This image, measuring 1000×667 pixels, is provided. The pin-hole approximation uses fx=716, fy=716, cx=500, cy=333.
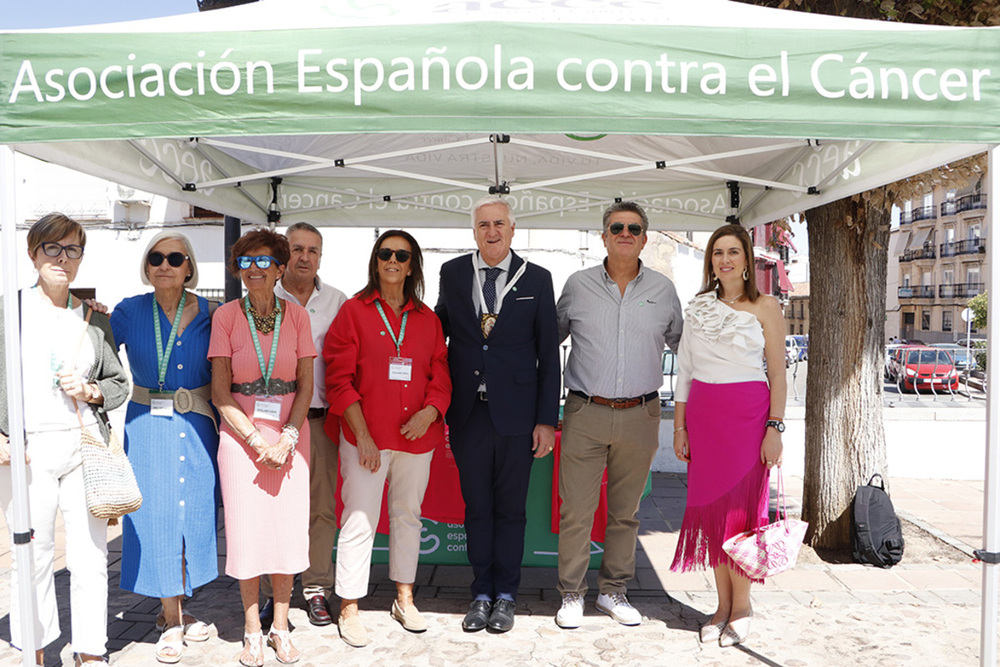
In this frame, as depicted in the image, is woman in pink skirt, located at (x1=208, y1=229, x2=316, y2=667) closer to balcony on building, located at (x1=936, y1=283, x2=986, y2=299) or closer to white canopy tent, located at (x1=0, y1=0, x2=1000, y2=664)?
white canopy tent, located at (x1=0, y1=0, x2=1000, y2=664)

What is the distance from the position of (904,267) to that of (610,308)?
6841 centimetres

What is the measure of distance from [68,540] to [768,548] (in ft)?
10.1

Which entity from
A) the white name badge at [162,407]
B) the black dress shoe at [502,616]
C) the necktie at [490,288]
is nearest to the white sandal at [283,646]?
the black dress shoe at [502,616]

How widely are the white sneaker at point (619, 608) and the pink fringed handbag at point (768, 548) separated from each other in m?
0.66

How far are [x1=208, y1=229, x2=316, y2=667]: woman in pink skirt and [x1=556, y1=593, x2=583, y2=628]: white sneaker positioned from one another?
1.31 metres

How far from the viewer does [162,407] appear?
3.18 meters

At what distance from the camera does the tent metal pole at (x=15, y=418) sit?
8.71 ft

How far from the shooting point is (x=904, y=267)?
62375 mm

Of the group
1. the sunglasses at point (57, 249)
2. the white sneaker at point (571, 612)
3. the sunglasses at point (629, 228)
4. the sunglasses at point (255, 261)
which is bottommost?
the white sneaker at point (571, 612)

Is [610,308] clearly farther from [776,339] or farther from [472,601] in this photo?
[472,601]

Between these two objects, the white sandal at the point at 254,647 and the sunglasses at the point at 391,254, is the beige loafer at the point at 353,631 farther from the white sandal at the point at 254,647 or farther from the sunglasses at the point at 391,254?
the sunglasses at the point at 391,254

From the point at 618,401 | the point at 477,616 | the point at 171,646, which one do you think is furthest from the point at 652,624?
the point at 171,646

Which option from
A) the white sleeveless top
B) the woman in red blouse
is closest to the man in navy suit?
the woman in red blouse

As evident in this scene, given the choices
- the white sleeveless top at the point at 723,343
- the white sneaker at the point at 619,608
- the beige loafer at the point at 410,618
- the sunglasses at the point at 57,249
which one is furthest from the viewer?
the white sneaker at the point at 619,608
